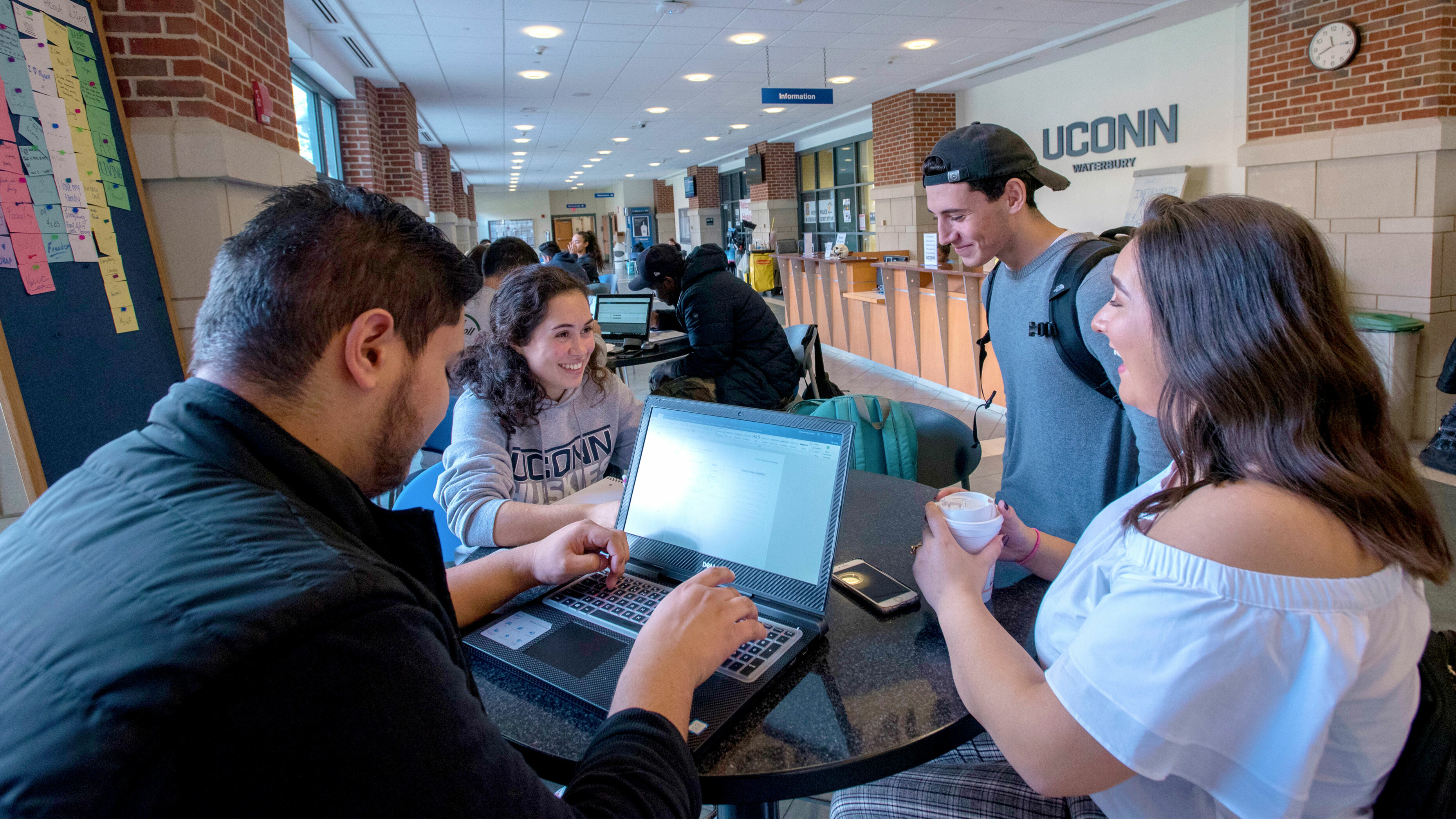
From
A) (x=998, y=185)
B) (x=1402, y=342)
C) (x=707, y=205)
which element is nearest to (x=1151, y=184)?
(x=1402, y=342)

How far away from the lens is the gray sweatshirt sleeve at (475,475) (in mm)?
1621

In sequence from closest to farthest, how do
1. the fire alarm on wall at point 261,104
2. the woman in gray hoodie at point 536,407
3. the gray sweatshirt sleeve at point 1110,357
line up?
the gray sweatshirt sleeve at point 1110,357 → the woman in gray hoodie at point 536,407 → the fire alarm on wall at point 261,104

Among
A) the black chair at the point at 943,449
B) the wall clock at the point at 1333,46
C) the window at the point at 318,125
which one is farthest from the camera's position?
the window at the point at 318,125

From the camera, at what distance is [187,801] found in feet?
1.67

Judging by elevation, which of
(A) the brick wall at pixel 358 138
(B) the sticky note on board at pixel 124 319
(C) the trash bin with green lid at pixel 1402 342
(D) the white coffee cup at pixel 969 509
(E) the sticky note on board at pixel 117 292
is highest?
(A) the brick wall at pixel 358 138

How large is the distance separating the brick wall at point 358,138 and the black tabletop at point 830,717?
7.33 m

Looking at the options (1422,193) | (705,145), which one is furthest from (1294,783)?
(705,145)

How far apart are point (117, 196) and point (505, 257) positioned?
229 cm

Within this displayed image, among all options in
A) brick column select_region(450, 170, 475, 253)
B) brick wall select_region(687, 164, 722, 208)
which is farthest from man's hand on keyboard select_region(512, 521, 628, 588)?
brick wall select_region(687, 164, 722, 208)

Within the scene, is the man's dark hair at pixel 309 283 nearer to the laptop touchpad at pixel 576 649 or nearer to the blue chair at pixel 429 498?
the laptop touchpad at pixel 576 649

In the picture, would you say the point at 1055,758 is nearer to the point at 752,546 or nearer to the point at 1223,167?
the point at 752,546

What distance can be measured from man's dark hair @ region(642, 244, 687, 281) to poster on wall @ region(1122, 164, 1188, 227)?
4517 millimetres

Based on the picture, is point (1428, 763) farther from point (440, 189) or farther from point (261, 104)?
point (440, 189)

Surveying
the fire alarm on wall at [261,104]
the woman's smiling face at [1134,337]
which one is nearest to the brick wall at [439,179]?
the fire alarm on wall at [261,104]
